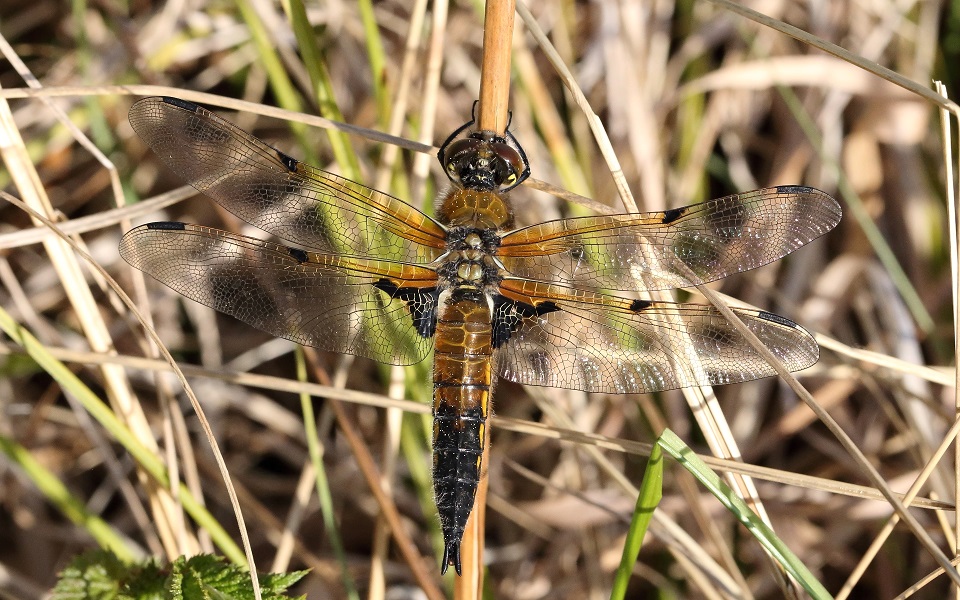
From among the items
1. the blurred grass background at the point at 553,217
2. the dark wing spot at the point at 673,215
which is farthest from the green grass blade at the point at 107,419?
the dark wing spot at the point at 673,215

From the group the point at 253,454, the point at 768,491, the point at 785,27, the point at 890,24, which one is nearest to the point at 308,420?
the point at 253,454

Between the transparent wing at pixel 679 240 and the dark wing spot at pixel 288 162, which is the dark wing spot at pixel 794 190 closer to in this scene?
the transparent wing at pixel 679 240

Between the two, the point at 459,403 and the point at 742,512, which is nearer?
the point at 742,512

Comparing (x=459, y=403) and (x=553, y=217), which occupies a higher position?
(x=553, y=217)

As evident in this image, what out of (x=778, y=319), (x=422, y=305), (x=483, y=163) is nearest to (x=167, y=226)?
(x=422, y=305)

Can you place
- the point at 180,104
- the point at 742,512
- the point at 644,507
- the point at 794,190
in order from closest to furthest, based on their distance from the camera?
the point at 644,507 → the point at 742,512 → the point at 794,190 → the point at 180,104

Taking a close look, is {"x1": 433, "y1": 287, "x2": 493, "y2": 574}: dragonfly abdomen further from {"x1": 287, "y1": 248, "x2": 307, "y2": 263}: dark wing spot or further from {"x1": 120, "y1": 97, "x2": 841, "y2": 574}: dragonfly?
{"x1": 287, "y1": 248, "x2": 307, "y2": 263}: dark wing spot

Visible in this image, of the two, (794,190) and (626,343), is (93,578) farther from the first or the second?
(794,190)
